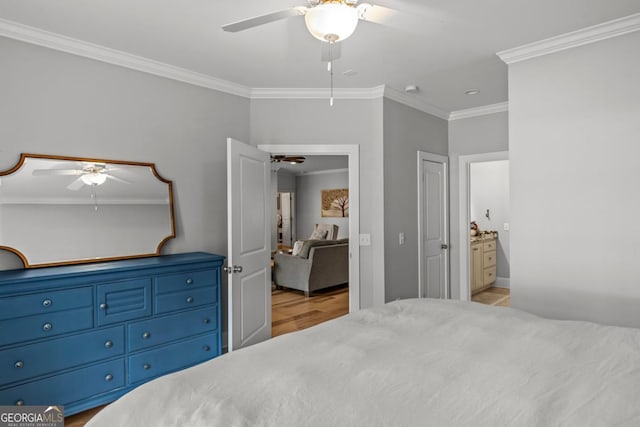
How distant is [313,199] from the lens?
34.8 ft

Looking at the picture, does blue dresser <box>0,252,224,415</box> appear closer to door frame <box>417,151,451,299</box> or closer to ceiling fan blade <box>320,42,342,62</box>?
ceiling fan blade <box>320,42,342,62</box>

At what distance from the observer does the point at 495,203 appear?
21.7 ft

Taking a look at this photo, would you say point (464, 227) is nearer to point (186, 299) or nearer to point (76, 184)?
point (186, 299)

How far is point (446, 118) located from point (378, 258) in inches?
83.2

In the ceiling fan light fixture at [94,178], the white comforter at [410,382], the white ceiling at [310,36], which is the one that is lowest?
the white comforter at [410,382]

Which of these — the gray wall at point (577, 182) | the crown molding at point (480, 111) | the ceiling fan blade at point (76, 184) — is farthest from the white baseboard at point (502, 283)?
the ceiling fan blade at point (76, 184)

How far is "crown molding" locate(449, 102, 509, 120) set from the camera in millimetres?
4398

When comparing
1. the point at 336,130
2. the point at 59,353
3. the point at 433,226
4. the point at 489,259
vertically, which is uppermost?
the point at 336,130

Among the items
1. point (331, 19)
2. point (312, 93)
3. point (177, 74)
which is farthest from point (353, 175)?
point (331, 19)

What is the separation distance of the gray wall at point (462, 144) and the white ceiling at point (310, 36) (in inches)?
37.3

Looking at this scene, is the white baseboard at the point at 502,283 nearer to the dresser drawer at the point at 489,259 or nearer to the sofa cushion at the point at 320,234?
the dresser drawer at the point at 489,259

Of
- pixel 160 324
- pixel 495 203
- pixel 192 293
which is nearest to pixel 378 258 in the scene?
pixel 192 293

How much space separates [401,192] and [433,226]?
2.66ft

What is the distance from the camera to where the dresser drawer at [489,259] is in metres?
6.13
